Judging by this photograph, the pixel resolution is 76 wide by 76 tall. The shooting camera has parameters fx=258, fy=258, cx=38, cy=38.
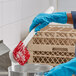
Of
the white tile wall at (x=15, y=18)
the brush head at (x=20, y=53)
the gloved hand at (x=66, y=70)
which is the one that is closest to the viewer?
the gloved hand at (x=66, y=70)

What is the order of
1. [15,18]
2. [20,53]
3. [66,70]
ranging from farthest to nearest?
1. [15,18]
2. [20,53]
3. [66,70]

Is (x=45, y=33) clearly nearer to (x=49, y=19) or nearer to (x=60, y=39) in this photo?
(x=60, y=39)

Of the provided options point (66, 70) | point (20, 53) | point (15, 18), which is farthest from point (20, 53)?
point (15, 18)

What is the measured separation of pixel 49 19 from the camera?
5.07 ft

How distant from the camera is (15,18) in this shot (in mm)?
2223

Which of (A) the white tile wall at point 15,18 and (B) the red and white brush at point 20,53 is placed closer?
(B) the red and white brush at point 20,53

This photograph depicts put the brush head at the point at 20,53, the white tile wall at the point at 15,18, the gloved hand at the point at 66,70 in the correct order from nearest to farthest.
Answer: the gloved hand at the point at 66,70 → the brush head at the point at 20,53 → the white tile wall at the point at 15,18

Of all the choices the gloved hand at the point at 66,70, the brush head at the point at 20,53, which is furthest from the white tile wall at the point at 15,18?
the gloved hand at the point at 66,70

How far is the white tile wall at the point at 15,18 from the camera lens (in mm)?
1956

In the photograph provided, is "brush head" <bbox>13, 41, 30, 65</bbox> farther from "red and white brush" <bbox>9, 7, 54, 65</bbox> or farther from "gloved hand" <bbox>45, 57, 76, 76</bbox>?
"gloved hand" <bbox>45, 57, 76, 76</bbox>

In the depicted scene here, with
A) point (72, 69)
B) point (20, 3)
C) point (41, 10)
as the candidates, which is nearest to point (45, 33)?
point (20, 3)

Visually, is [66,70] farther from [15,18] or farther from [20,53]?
[15,18]

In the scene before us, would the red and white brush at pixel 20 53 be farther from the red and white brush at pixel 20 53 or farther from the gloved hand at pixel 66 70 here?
the gloved hand at pixel 66 70

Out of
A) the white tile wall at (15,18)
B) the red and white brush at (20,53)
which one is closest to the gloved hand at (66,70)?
the red and white brush at (20,53)
